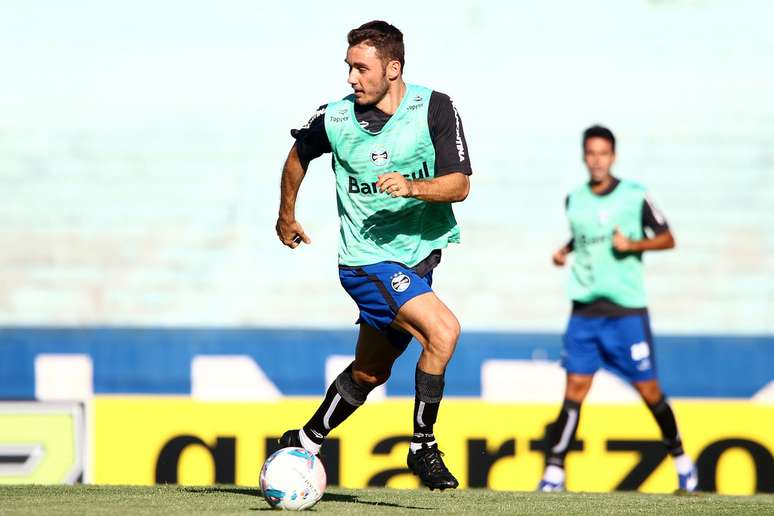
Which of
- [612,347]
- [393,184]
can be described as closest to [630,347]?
[612,347]

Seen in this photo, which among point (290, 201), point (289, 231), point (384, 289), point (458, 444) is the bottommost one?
point (458, 444)

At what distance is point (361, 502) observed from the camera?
6.70m

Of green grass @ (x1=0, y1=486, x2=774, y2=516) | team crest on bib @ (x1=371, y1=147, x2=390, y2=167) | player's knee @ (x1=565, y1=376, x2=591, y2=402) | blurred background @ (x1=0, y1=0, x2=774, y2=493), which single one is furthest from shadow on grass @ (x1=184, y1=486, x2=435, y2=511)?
blurred background @ (x1=0, y1=0, x2=774, y2=493)

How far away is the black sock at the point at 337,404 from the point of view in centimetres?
667

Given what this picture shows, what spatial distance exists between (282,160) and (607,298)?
12.2 ft

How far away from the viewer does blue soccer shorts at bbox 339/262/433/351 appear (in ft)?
20.6

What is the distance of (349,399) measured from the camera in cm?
666

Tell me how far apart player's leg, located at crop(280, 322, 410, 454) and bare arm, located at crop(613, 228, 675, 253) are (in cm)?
253

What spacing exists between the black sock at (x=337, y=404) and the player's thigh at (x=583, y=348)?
238 centimetres

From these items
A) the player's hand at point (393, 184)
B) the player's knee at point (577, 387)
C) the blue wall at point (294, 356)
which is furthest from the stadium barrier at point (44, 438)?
the player's hand at point (393, 184)

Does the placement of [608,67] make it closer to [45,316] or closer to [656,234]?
[656,234]

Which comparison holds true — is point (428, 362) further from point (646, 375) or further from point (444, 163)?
point (646, 375)

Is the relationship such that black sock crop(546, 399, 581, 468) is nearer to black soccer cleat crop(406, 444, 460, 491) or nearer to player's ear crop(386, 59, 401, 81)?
black soccer cleat crop(406, 444, 460, 491)

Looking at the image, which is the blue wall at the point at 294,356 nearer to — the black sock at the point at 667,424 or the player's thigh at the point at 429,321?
the black sock at the point at 667,424
